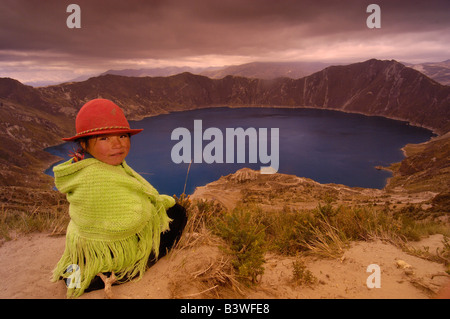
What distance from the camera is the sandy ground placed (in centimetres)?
251

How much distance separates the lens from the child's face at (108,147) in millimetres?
2391

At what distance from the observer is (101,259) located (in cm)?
243

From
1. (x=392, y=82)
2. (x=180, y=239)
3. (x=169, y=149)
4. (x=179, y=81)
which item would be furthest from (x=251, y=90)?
(x=180, y=239)

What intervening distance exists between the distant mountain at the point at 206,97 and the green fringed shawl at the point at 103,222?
1581 inches

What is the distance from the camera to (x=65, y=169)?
7.38ft

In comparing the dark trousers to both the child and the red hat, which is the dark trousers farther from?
the red hat

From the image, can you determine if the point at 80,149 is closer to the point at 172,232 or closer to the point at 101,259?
the point at 101,259

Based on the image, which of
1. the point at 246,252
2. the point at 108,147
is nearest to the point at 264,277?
the point at 246,252

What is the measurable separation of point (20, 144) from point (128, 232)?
69516 mm

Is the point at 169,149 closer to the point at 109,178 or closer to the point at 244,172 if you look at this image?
the point at 244,172

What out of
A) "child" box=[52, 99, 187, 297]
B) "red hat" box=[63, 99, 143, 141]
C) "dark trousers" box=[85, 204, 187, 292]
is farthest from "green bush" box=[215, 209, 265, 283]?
"red hat" box=[63, 99, 143, 141]

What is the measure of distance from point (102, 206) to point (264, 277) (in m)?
2.11

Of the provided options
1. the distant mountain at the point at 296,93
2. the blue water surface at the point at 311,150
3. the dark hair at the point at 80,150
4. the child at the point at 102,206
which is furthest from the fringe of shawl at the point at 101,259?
the distant mountain at the point at 296,93

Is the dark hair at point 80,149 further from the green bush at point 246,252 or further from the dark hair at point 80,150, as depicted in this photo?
the green bush at point 246,252
